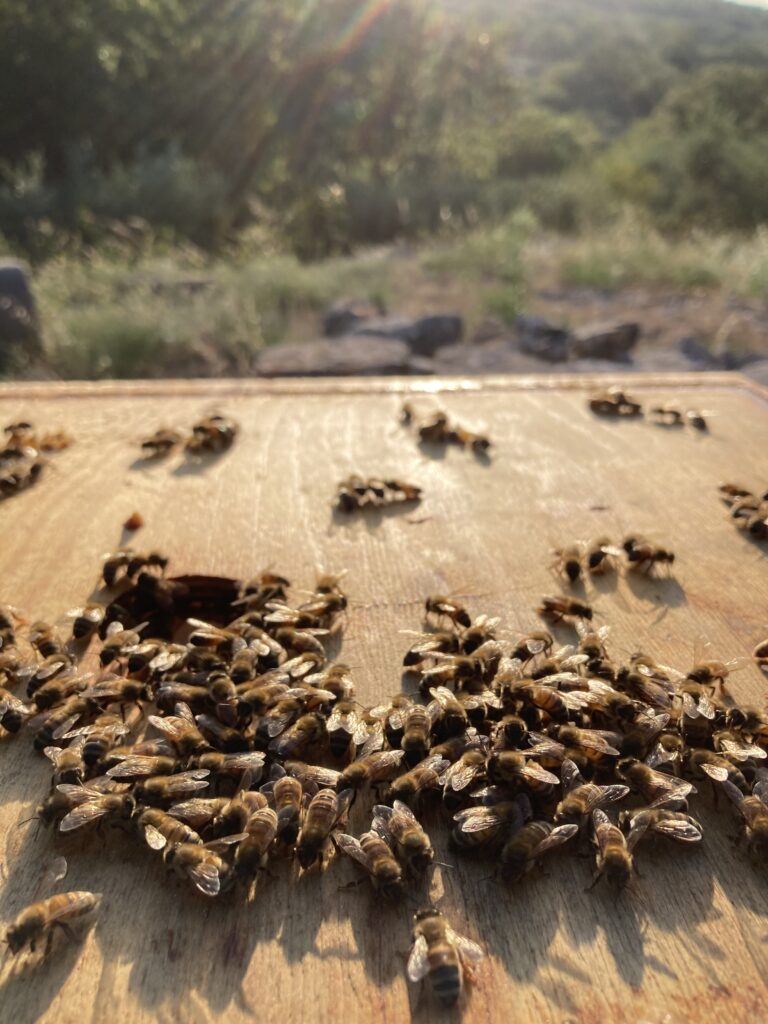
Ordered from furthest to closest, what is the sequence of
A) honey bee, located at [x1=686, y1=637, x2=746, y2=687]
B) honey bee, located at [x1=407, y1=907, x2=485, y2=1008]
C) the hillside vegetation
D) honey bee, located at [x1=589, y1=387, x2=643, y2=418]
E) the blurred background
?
the hillside vegetation → the blurred background → honey bee, located at [x1=589, y1=387, x2=643, y2=418] → honey bee, located at [x1=686, y1=637, x2=746, y2=687] → honey bee, located at [x1=407, y1=907, x2=485, y2=1008]

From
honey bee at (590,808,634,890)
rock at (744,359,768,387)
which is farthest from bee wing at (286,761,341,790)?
rock at (744,359,768,387)

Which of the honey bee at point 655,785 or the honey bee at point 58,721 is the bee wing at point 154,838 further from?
the honey bee at point 655,785

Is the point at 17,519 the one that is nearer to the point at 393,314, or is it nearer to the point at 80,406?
the point at 80,406

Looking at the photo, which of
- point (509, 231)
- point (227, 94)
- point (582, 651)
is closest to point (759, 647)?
point (582, 651)

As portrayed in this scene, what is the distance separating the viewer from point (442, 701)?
171 cm

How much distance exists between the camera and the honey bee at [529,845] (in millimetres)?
1354

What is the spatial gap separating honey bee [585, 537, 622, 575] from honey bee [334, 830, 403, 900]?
115 centimetres

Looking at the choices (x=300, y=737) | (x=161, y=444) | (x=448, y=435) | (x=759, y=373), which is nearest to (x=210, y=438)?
(x=161, y=444)

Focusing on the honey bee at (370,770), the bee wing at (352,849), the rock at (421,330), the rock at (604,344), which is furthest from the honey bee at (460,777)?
the rock at (604,344)

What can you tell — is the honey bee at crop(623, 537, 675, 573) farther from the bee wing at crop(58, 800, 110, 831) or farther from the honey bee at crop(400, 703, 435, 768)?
the bee wing at crop(58, 800, 110, 831)

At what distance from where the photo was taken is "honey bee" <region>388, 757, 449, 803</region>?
1.50 meters

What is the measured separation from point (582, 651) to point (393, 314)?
379 inches

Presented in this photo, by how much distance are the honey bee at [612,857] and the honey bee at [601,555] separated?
3.16 ft

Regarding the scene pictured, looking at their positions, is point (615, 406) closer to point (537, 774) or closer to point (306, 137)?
point (537, 774)
